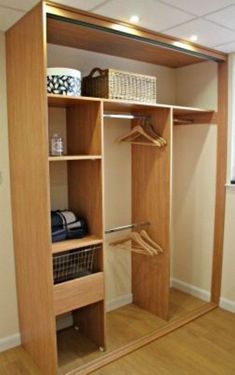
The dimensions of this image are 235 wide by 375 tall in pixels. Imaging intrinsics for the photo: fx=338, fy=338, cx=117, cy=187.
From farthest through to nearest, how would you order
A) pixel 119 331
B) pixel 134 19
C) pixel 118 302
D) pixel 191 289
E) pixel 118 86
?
pixel 191 289, pixel 118 302, pixel 119 331, pixel 118 86, pixel 134 19

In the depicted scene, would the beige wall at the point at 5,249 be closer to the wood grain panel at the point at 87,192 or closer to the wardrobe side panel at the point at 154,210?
the wood grain panel at the point at 87,192

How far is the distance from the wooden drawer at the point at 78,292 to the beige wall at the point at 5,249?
0.54 metres

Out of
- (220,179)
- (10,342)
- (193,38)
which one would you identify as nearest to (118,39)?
(193,38)

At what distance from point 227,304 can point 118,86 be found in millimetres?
2214

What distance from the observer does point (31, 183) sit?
221cm

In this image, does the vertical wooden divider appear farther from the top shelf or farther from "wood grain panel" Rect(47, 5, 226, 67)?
"wood grain panel" Rect(47, 5, 226, 67)

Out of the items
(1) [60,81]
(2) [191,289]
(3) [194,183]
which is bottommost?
(2) [191,289]

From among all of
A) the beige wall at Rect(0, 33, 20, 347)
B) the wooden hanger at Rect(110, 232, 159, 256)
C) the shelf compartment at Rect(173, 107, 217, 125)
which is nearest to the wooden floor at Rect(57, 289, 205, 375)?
the beige wall at Rect(0, 33, 20, 347)

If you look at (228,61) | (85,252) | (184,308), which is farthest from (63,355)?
(228,61)

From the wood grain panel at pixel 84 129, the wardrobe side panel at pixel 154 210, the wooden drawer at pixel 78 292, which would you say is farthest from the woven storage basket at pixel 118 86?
the wooden drawer at pixel 78 292

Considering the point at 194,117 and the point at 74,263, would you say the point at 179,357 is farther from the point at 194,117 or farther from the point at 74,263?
the point at 194,117

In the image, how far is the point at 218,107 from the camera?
309 centimetres

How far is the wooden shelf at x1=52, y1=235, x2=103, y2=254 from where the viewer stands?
2186 mm

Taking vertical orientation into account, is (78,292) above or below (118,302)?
above
